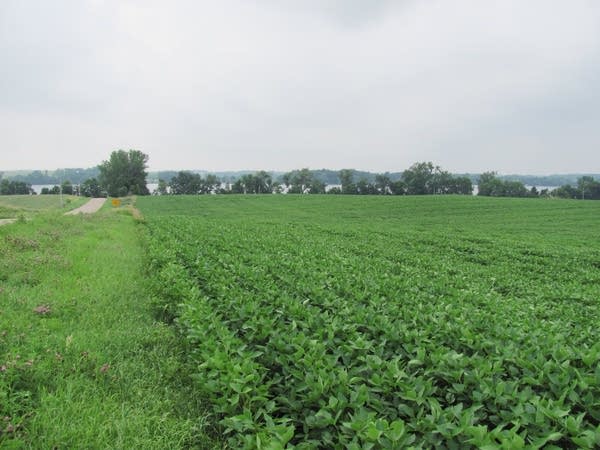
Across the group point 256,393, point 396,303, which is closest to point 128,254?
point 396,303

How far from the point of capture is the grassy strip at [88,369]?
301 centimetres

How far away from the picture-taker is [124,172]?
86.9 m

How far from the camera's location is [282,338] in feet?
12.5

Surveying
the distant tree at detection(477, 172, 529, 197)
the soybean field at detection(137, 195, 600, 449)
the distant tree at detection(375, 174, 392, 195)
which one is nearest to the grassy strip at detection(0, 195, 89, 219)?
the soybean field at detection(137, 195, 600, 449)

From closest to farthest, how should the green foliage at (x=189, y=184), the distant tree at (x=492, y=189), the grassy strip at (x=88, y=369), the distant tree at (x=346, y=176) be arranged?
the grassy strip at (x=88, y=369)
the distant tree at (x=492, y=189)
the distant tree at (x=346, y=176)
the green foliage at (x=189, y=184)

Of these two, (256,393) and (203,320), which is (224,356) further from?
(203,320)

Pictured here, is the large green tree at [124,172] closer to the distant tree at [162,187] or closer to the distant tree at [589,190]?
the distant tree at [162,187]

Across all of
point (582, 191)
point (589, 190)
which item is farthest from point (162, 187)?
point (589, 190)

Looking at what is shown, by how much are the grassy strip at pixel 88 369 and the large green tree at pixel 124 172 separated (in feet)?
278

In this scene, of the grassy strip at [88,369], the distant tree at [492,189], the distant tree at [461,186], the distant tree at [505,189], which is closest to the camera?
the grassy strip at [88,369]

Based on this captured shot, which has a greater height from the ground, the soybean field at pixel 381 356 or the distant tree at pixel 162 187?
the distant tree at pixel 162 187

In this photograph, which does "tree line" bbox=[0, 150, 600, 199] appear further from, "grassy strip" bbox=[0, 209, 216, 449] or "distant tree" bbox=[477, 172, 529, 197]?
"grassy strip" bbox=[0, 209, 216, 449]

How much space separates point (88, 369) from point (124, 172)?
91.7m

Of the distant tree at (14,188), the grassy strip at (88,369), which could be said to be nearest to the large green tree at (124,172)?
the distant tree at (14,188)
